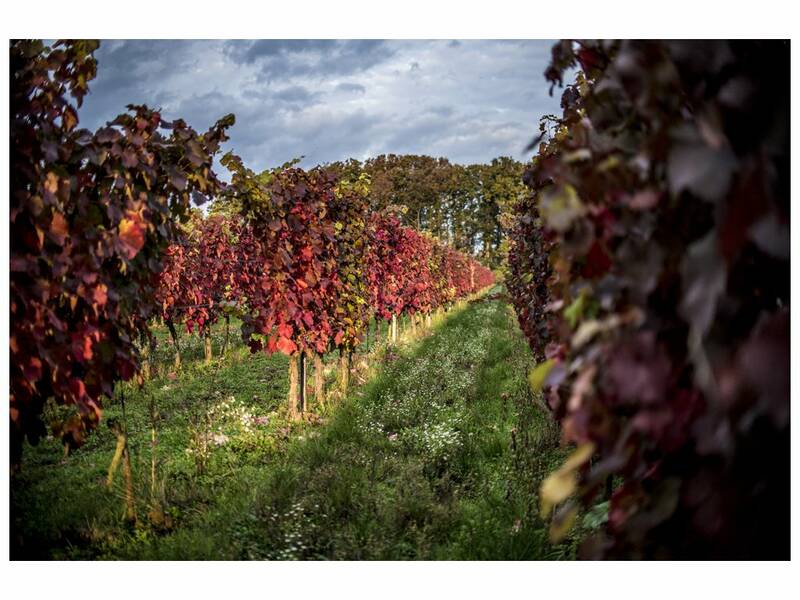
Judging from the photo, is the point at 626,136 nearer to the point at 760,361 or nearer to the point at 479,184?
the point at 760,361

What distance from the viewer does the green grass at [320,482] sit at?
3395mm

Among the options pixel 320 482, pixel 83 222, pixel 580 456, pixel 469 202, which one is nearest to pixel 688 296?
pixel 580 456

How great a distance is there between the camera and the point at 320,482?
168 inches

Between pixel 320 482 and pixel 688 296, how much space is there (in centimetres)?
375

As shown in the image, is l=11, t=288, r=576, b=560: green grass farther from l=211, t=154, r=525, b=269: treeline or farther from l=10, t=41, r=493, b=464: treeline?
l=211, t=154, r=525, b=269: treeline

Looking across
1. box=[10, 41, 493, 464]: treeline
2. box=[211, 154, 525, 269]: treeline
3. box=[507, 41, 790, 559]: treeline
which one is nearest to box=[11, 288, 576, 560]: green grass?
box=[10, 41, 493, 464]: treeline

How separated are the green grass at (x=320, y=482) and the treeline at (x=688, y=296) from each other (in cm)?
204

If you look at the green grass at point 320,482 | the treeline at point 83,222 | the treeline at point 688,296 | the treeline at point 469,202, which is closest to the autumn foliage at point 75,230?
the treeline at point 83,222

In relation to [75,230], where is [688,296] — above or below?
below

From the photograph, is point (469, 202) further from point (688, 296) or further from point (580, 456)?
point (688, 296)
